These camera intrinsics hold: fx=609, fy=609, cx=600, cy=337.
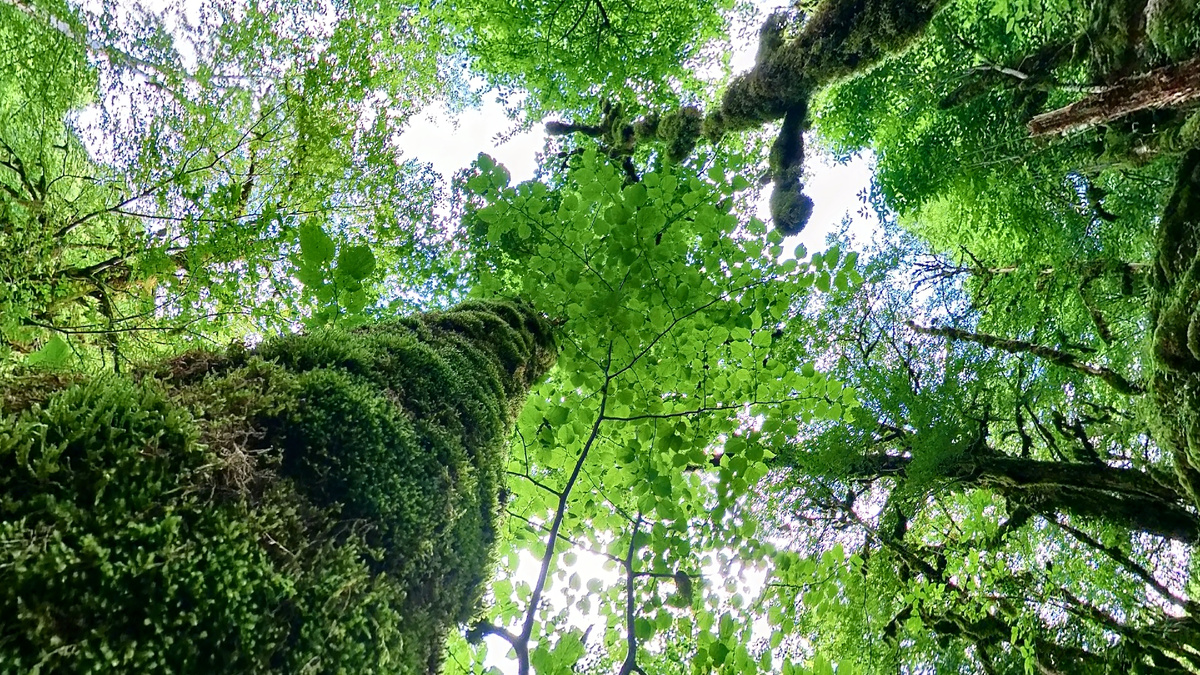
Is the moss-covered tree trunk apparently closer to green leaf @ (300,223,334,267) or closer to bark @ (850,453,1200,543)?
green leaf @ (300,223,334,267)

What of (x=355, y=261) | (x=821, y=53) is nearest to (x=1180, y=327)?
(x=821, y=53)

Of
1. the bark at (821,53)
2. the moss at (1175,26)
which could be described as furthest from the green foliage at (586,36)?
the moss at (1175,26)

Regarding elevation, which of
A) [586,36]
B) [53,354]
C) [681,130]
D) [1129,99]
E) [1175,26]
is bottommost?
[53,354]

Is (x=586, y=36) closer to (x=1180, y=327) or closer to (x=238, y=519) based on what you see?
(x=1180, y=327)

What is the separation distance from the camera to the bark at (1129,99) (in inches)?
126

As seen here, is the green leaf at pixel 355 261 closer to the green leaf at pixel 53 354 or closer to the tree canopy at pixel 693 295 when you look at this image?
the tree canopy at pixel 693 295

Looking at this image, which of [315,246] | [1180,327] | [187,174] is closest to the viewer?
[315,246]

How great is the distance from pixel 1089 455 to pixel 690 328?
4.86 meters

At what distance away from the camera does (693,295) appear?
3283mm

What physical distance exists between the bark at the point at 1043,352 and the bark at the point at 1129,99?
8.15ft

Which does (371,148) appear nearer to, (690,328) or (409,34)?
(409,34)

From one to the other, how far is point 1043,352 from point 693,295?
4.94 metres

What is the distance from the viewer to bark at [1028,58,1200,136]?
319cm

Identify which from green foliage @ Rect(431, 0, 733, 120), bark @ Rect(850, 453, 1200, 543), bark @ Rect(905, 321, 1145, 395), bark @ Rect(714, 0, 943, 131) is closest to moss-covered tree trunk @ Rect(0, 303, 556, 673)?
bark @ Rect(850, 453, 1200, 543)
